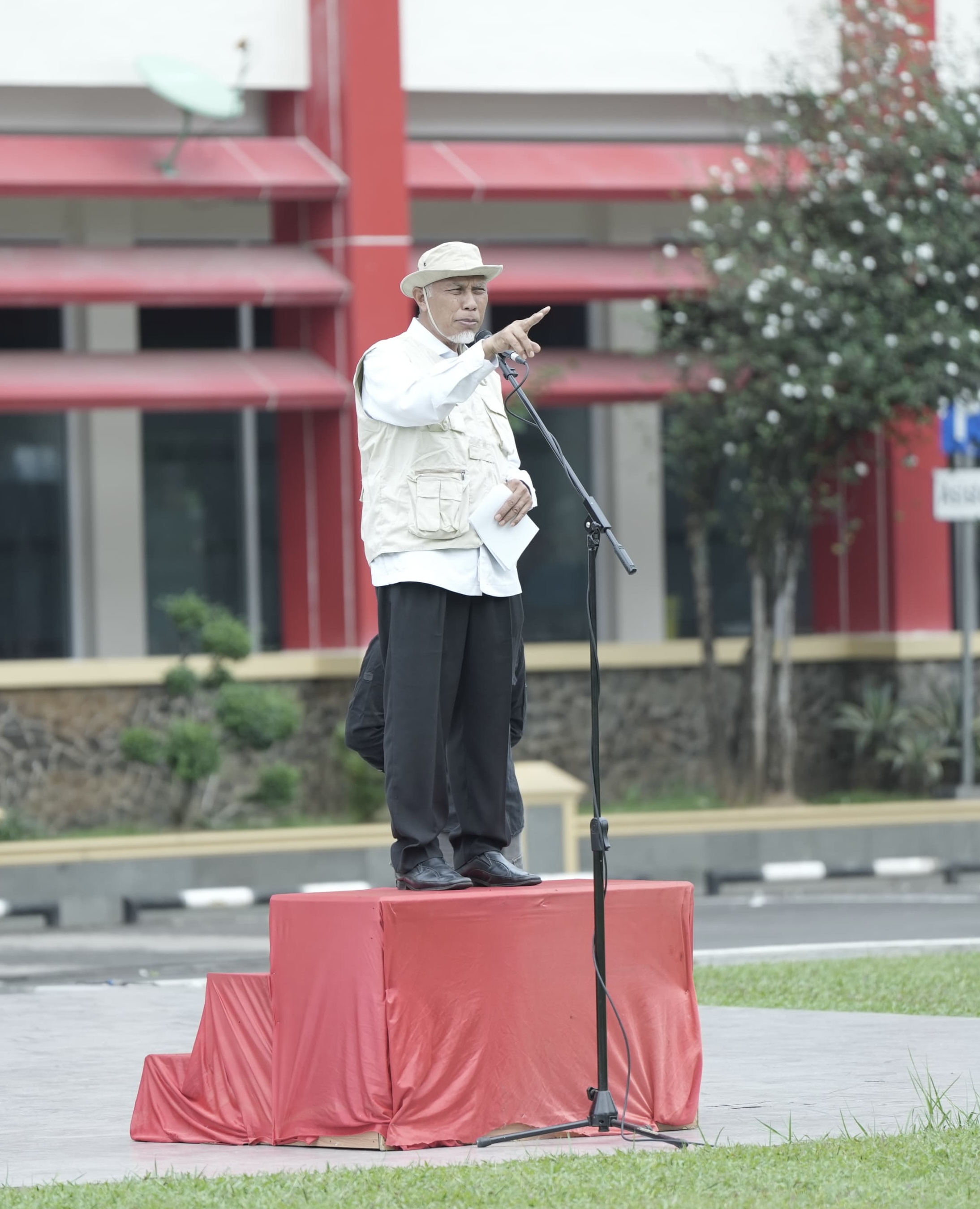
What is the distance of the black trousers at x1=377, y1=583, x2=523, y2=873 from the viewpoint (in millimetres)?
7064

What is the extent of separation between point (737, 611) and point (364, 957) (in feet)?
46.3

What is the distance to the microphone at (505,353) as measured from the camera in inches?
260

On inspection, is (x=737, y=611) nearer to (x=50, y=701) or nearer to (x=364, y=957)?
(x=50, y=701)

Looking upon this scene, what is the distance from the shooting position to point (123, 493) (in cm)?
1891

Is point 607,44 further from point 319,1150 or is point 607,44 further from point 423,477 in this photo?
point 319,1150

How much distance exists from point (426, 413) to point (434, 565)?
1.55 feet

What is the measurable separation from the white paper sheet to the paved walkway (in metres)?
1.74

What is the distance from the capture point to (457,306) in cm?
712

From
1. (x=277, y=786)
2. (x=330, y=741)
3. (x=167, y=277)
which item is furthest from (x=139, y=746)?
(x=167, y=277)

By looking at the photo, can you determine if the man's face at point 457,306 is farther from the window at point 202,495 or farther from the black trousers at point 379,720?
the window at point 202,495

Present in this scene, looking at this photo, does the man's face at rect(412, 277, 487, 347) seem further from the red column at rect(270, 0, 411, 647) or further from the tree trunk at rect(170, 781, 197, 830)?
the red column at rect(270, 0, 411, 647)

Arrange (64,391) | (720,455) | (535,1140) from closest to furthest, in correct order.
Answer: (535,1140), (64,391), (720,455)

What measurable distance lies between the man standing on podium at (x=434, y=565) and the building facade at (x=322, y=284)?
34.0 feet

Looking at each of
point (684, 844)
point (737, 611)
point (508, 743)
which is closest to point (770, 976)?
point (508, 743)
